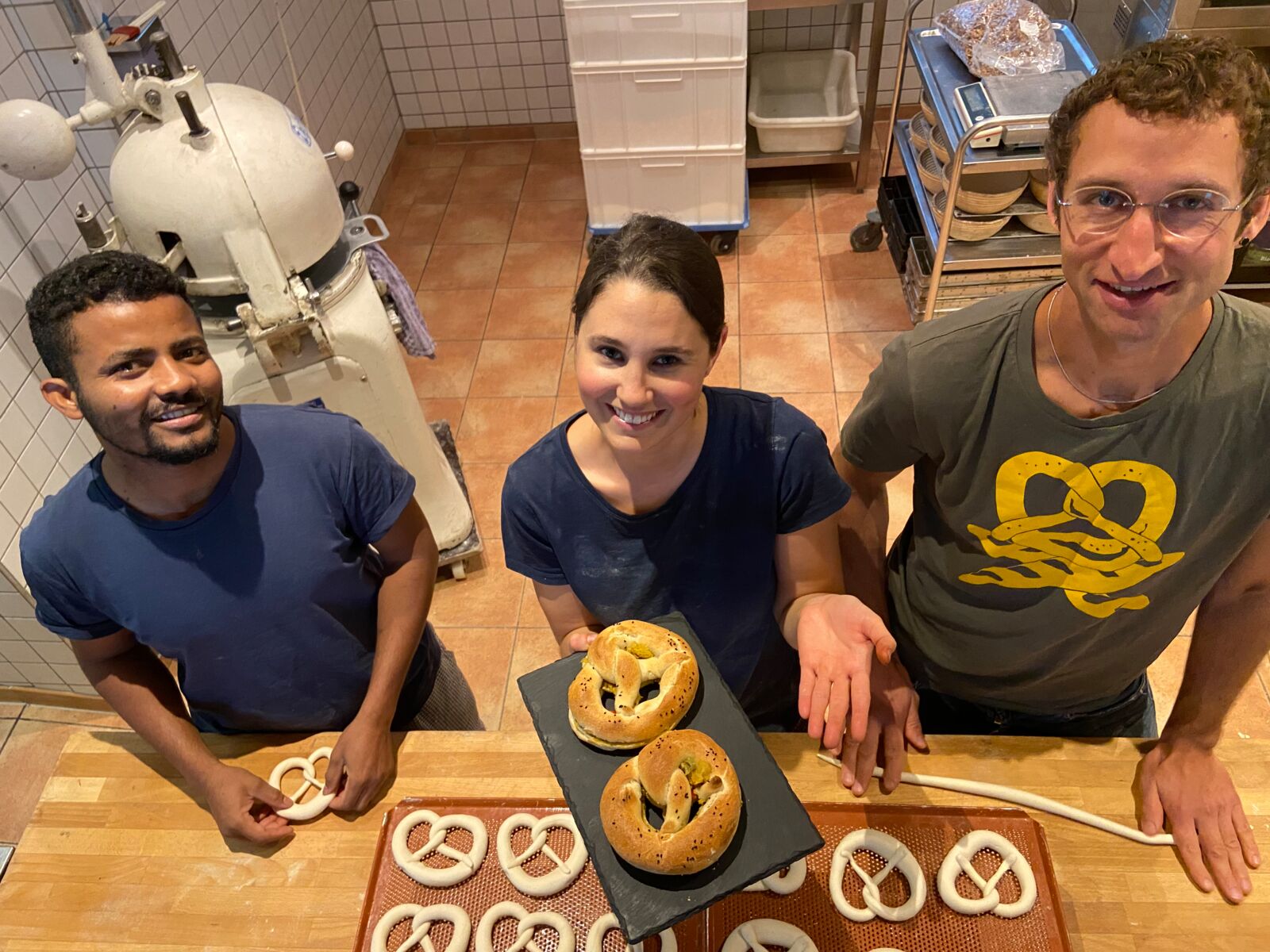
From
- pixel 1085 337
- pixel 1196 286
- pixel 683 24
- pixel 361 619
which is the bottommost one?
pixel 361 619

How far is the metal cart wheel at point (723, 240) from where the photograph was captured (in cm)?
381

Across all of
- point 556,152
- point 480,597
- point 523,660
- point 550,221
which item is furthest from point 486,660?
point 556,152

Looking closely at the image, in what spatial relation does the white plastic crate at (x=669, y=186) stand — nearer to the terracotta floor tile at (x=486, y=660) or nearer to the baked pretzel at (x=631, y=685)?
the terracotta floor tile at (x=486, y=660)

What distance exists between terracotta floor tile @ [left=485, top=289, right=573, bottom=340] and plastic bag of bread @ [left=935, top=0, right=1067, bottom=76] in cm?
175

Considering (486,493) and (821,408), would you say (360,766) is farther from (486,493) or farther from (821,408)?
(821,408)

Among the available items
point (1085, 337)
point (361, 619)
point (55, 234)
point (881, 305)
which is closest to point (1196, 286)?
point (1085, 337)

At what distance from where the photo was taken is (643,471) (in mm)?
1184

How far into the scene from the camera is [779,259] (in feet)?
12.5

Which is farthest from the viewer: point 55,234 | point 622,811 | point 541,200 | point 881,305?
point 541,200

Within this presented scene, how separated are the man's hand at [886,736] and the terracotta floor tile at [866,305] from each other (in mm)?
2411

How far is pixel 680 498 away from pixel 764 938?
56 centimetres

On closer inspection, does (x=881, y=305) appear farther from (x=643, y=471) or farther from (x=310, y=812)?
(x=310, y=812)

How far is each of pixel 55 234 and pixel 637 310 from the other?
1928mm

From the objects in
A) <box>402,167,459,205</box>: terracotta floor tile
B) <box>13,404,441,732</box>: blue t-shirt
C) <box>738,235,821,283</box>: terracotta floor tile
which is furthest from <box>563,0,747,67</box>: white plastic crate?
<box>13,404,441,732</box>: blue t-shirt
